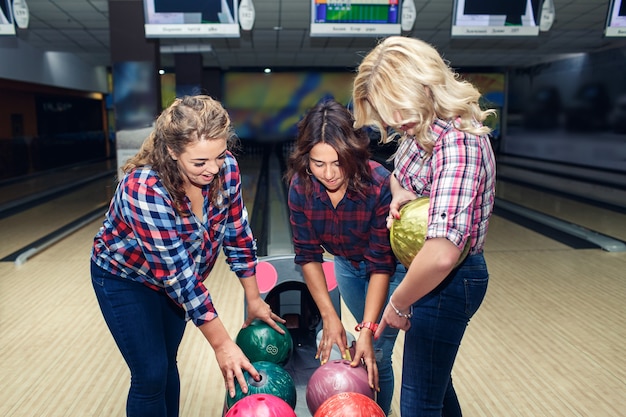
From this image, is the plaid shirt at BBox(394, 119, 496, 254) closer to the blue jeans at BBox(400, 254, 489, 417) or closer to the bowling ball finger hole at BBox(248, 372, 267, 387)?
the blue jeans at BBox(400, 254, 489, 417)

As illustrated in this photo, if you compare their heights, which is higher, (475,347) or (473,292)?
(473,292)

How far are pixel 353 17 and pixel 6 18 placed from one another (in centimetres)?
278

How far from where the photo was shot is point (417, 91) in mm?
983

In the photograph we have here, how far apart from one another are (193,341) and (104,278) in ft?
4.21

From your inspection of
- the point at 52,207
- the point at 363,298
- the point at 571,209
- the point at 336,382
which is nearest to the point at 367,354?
the point at 336,382

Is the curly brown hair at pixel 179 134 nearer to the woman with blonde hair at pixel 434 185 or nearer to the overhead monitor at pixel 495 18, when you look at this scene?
the woman with blonde hair at pixel 434 185

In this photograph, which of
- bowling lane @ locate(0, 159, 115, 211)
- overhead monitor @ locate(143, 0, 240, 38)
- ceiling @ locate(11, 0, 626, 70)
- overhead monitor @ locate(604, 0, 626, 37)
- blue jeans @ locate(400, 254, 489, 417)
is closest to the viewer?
blue jeans @ locate(400, 254, 489, 417)

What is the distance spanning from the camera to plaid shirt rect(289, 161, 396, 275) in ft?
4.44

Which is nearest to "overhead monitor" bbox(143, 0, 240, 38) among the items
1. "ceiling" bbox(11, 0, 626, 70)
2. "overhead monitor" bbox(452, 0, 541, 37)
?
"ceiling" bbox(11, 0, 626, 70)

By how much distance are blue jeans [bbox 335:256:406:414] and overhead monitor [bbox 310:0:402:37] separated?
10.6 ft

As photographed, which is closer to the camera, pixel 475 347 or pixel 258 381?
pixel 258 381

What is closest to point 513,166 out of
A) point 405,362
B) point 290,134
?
point 290,134

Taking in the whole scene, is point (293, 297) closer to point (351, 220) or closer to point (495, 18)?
point (351, 220)

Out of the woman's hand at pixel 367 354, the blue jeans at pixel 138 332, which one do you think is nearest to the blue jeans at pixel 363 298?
the woman's hand at pixel 367 354
